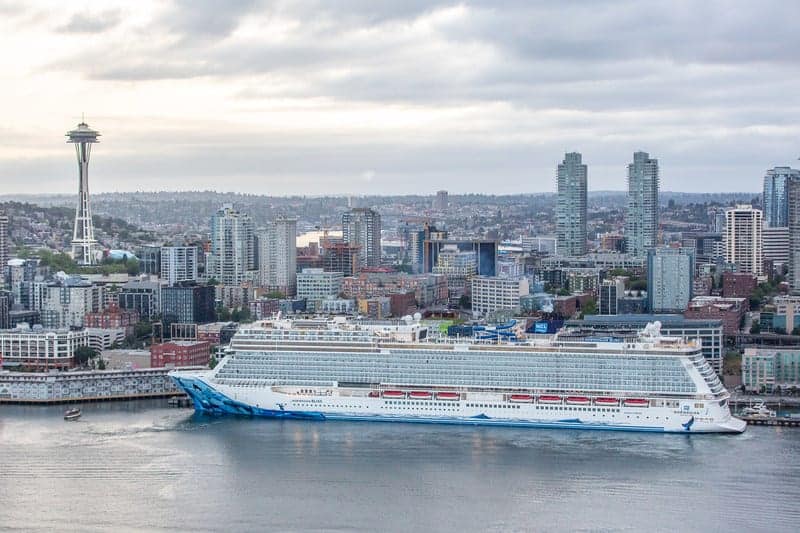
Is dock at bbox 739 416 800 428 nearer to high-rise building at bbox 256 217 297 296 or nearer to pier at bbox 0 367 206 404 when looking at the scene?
pier at bbox 0 367 206 404

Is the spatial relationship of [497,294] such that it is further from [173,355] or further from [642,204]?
[642,204]

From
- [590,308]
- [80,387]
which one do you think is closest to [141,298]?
[590,308]

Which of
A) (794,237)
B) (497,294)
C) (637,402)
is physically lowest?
(637,402)

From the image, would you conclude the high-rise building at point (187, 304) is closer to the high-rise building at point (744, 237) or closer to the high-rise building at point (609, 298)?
the high-rise building at point (609, 298)

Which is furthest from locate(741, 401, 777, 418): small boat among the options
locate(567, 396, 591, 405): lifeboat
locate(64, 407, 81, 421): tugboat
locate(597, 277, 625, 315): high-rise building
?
locate(597, 277, 625, 315): high-rise building

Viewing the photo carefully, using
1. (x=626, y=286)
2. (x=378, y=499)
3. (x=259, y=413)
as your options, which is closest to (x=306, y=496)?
(x=378, y=499)

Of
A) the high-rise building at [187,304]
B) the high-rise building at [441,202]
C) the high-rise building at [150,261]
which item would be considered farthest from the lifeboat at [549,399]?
the high-rise building at [441,202]
